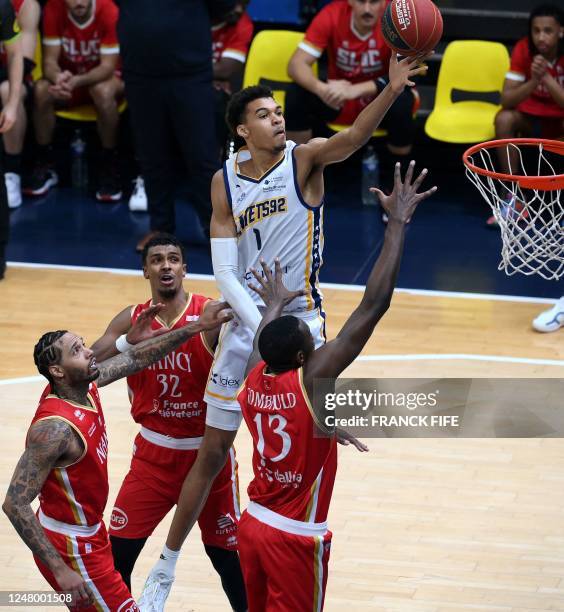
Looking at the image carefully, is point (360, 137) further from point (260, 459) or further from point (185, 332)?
point (260, 459)

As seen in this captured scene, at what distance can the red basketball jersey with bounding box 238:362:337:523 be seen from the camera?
14.5 ft

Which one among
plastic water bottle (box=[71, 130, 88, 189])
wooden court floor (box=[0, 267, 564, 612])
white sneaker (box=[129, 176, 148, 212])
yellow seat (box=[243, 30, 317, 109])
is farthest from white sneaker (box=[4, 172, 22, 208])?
yellow seat (box=[243, 30, 317, 109])

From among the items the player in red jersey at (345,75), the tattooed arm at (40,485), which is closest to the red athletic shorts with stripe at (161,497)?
the tattooed arm at (40,485)

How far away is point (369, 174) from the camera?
10883 mm

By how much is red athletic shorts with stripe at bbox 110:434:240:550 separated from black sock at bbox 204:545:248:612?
30 mm

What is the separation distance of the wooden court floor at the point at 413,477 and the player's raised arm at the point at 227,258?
4.25 feet

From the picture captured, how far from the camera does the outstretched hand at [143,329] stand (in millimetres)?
5168

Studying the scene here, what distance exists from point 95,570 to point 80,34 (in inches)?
276

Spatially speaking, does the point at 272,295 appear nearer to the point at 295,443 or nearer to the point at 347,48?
the point at 295,443

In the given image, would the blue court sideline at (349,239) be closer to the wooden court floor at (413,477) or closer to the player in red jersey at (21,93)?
the player in red jersey at (21,93)

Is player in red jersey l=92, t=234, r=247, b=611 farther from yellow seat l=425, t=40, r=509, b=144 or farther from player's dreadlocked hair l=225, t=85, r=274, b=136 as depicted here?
Result: yellow seat l=425, t=40, r=509, b=144

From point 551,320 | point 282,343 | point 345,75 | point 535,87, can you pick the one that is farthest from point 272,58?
point 282,343

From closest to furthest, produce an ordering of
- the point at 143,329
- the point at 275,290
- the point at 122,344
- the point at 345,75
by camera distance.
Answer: the point at 275,290 → the point at 143,329 → the point at 122,344 → the point at 345,75

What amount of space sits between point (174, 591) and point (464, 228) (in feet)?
18.1
